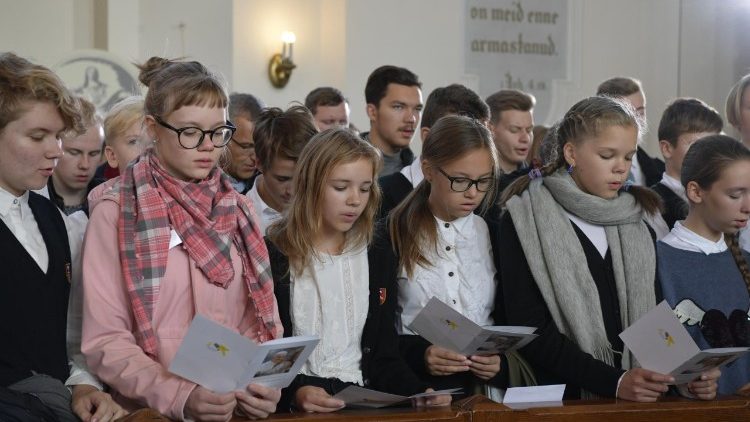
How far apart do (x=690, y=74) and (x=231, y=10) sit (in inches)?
161

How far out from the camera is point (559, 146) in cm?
397

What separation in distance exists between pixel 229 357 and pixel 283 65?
680cm

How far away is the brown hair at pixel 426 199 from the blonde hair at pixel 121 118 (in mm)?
1161

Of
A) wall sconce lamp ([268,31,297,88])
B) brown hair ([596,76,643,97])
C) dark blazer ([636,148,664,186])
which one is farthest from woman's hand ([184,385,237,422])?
wall sconce lamp ([268,31,297,88])

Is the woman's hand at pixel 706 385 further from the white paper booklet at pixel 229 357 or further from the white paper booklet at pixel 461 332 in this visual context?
the white paper booklet at pixel 229 357

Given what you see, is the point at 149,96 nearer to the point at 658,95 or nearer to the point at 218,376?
the point at 218,376

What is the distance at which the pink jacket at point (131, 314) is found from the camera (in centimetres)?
283

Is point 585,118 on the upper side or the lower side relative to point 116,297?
upper

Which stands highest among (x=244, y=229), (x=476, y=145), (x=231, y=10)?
(x=231, y=10)

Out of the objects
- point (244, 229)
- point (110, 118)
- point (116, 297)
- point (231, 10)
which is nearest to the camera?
point (116, 297)

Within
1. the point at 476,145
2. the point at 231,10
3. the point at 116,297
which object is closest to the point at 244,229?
the point at 116,297

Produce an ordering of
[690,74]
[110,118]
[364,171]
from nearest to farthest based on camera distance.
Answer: [364,171] < [110,118] < [690,74]

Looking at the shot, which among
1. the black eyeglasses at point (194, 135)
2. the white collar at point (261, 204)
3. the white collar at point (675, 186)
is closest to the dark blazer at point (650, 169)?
the white collar at point (675, 186)

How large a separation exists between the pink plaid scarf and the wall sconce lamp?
20.2ft
